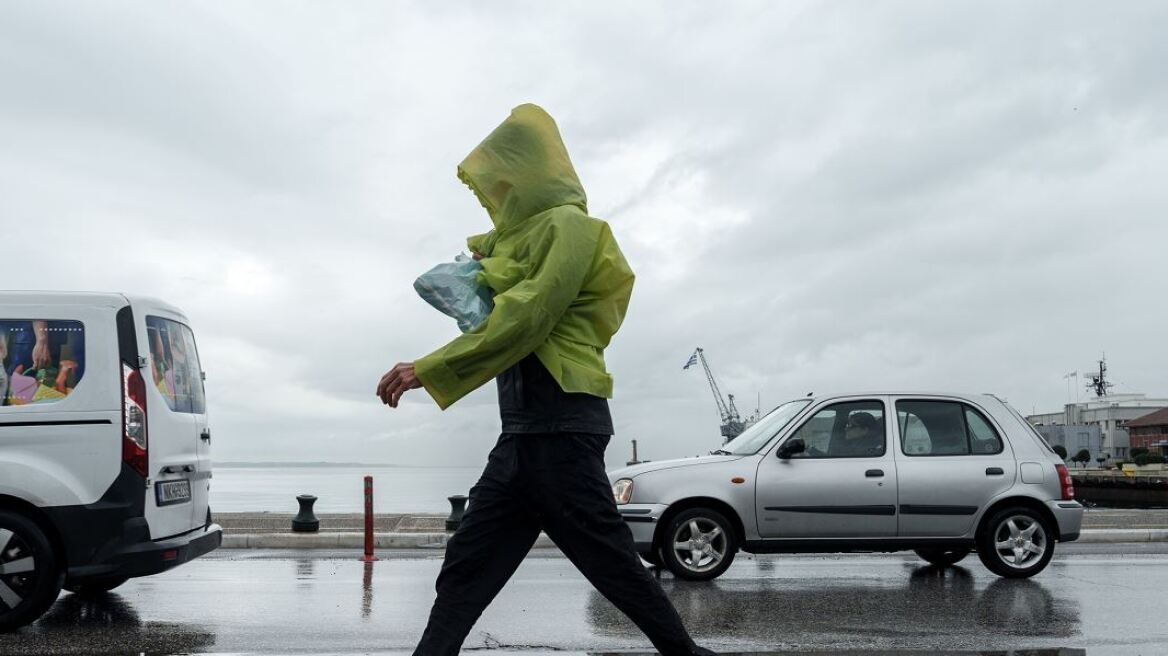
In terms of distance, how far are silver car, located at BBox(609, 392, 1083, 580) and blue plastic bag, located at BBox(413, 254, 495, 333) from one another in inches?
213

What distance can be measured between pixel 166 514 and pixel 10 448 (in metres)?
0.93

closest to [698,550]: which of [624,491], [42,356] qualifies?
[624,491]

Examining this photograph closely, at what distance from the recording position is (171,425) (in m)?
6.98

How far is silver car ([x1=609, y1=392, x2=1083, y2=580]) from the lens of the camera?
898cm

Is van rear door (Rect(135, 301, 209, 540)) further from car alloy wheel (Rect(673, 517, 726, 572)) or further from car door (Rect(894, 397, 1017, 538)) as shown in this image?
car door (Rect(894, 397, 1017, 538))

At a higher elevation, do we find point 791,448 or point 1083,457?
point 791,448

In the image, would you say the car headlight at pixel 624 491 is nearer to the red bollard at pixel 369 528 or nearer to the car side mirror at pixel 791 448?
the car side mirror at pixel 791 448

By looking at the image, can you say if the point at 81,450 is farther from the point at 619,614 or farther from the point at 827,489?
the point at 827,489

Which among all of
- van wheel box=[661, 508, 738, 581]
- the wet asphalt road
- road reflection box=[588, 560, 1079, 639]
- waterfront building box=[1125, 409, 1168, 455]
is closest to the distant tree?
waterfront building box=[1125, 409, 1168, 455]

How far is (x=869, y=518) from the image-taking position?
9.16 m

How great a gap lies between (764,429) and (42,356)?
5.59m

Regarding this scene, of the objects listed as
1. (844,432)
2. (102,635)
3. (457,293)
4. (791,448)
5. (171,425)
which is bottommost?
(102,635)

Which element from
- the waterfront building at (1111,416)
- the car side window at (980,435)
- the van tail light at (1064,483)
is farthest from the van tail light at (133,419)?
the waterfront building at (1111,416)

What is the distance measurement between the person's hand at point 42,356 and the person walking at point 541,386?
3.96 meters
